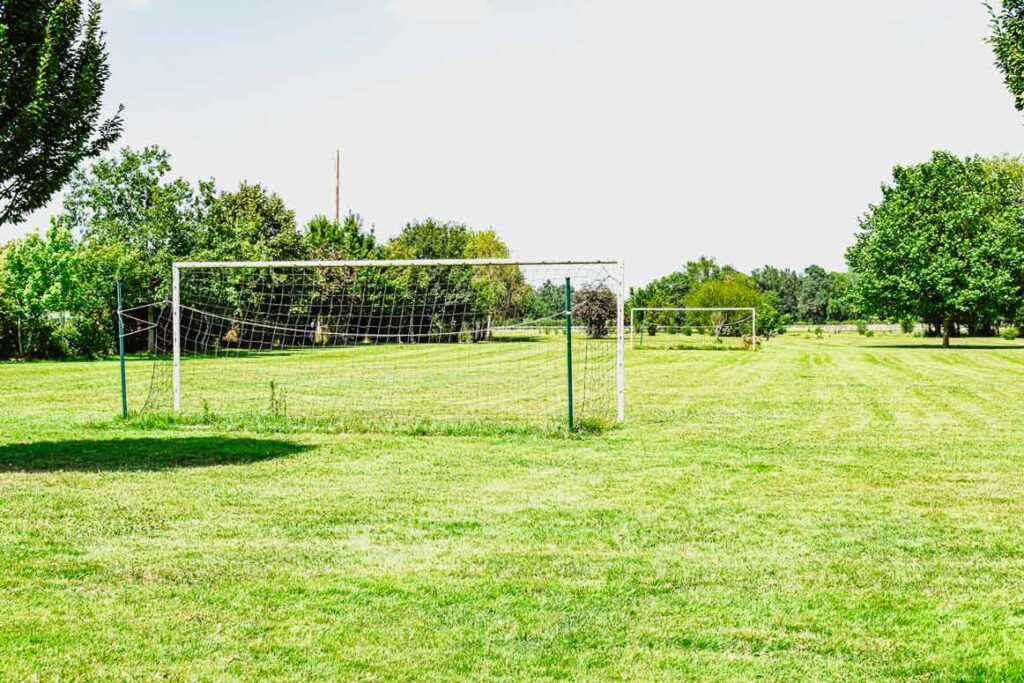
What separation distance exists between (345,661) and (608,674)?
4.02ft

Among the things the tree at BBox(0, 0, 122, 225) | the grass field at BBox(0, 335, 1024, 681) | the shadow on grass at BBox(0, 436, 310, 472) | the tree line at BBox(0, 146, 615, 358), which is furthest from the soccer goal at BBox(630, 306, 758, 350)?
the tree at BBox(0, 0, 122, 225)

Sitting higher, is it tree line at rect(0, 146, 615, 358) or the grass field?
tree line at rect(0, 146, 615, 358)

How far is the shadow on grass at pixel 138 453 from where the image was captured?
10359mm

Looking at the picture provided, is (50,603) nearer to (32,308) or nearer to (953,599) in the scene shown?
(953,599)

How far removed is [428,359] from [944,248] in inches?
1164

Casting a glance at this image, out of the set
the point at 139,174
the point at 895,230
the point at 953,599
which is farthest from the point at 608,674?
the point at 895,230

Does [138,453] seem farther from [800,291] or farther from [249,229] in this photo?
[800,291]

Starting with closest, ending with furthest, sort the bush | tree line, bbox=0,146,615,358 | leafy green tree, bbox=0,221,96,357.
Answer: tree line, bbox=0,146,615,358 → leafy green tree, bbox=0,221,96,357 → the bush

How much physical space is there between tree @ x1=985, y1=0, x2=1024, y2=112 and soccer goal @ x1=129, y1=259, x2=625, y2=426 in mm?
7597

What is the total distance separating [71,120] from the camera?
10078mm

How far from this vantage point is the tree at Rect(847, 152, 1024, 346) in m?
44.4

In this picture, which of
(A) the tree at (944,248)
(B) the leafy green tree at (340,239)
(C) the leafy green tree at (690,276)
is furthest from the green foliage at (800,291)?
(B) the leafy green tree at (340,239)

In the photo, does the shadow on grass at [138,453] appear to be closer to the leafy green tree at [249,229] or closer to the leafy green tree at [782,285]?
the leafy green tree at [249,229]

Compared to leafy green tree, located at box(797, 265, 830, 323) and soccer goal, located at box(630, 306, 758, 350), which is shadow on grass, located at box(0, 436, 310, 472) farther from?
leafy green tree, located at box(797, 265, 830, 323)
